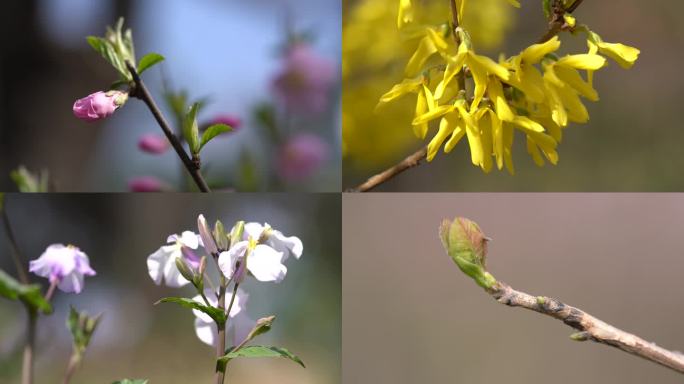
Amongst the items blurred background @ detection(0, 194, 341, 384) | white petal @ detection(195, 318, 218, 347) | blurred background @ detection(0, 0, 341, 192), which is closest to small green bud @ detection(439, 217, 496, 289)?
white petal @ detection(195, 318, 218, 347)

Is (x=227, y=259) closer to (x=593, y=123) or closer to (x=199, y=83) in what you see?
(x=199, y=83)

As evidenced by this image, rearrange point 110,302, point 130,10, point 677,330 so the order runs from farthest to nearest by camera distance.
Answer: point 110,302 < point 130,10 < point 677,330

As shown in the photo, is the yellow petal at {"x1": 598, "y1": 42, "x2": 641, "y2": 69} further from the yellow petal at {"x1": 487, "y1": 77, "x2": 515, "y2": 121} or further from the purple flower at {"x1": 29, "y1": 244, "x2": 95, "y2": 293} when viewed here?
the purple flower at {"x1": 29, "y1": 244, "x2": 95, "y2": 293}

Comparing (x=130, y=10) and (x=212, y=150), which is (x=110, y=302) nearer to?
(x=212, y=150)

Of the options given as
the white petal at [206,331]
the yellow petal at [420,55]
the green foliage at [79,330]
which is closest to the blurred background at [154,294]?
the white petal at [206,331]

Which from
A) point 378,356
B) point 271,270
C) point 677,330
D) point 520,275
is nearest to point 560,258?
point 520,275

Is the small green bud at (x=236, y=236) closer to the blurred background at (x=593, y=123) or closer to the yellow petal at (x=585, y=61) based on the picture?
the blurred background at (x=593, y=123)
